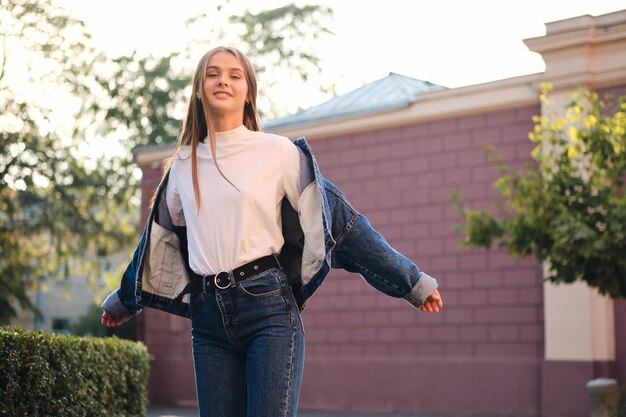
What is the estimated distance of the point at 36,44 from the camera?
2523 cm

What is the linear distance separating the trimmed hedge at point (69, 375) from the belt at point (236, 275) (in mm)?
2717

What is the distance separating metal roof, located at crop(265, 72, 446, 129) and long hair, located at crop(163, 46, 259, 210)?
13.7m

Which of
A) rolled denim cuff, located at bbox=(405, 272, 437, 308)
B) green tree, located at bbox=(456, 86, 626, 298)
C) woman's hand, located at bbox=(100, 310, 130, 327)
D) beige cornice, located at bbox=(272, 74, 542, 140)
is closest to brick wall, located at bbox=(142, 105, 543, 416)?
beige cornice, located at bbox=(272, 74, 542, 140)

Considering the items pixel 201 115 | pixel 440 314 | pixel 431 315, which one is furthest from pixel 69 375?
pixel 431 315

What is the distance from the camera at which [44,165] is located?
2620cm

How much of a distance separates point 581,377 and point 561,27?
4.89 metres

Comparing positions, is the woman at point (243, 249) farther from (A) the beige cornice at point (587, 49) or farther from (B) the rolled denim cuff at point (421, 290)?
(A) the beige cornice at point (587, 49)

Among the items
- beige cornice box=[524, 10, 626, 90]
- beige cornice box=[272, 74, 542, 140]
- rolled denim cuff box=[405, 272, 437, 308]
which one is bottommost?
rolled denim cuff box=[405, 272, 437, 308]

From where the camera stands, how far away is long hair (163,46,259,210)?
13.1 feet

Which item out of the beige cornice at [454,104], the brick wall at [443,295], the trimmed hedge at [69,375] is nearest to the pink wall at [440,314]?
the brick wall at [443,295]

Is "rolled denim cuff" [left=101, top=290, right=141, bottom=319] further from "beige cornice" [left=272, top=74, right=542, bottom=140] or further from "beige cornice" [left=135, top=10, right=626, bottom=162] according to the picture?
"beige cornice" [left=272, top=74, right=542, bottom=140]

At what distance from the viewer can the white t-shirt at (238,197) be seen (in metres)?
3.80

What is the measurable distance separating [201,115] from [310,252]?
71 centimetres

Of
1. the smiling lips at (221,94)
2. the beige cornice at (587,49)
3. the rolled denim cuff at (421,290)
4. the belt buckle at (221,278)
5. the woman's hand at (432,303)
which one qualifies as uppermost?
the beige cornice at (587,49)
